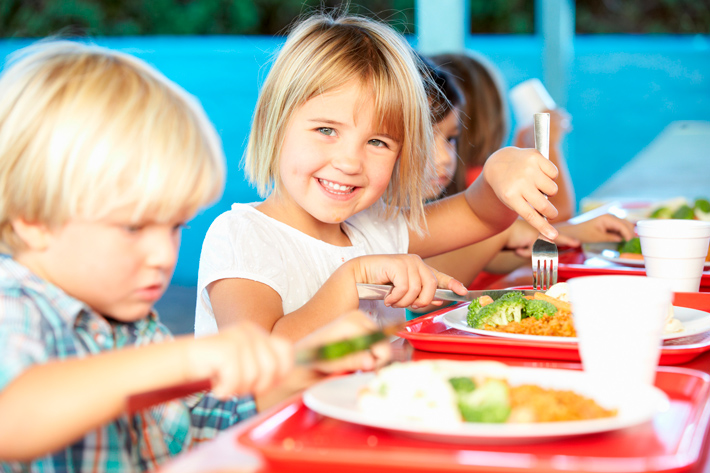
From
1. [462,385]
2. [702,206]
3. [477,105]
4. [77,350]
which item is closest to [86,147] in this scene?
[77,350]

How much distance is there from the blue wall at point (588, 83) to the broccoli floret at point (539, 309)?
640 cm

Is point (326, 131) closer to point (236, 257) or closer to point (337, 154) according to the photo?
point (337, 154)

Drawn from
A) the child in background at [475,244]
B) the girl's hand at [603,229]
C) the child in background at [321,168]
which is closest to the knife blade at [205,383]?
the child in background at [321,168]

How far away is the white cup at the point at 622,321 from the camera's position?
76cm

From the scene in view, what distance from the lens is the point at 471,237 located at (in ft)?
6.17

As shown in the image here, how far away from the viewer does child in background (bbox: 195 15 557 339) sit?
4.58 ft

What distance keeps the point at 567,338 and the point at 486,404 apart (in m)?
0.37

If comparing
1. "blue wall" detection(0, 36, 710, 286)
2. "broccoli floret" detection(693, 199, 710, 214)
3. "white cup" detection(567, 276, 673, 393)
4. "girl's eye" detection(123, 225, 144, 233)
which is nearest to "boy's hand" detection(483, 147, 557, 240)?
"white cup" detection(567, 276, 673, 393)

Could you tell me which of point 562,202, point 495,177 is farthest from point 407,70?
point 562,202

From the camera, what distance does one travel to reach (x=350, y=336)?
792 mm

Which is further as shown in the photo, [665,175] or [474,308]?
[665,175]

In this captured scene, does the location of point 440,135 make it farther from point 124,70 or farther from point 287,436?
point 287,436

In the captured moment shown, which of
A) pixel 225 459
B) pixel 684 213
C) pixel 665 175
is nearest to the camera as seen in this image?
pixel 225 459

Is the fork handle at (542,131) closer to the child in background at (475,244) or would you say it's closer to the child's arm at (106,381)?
the child in background at (475,244)
